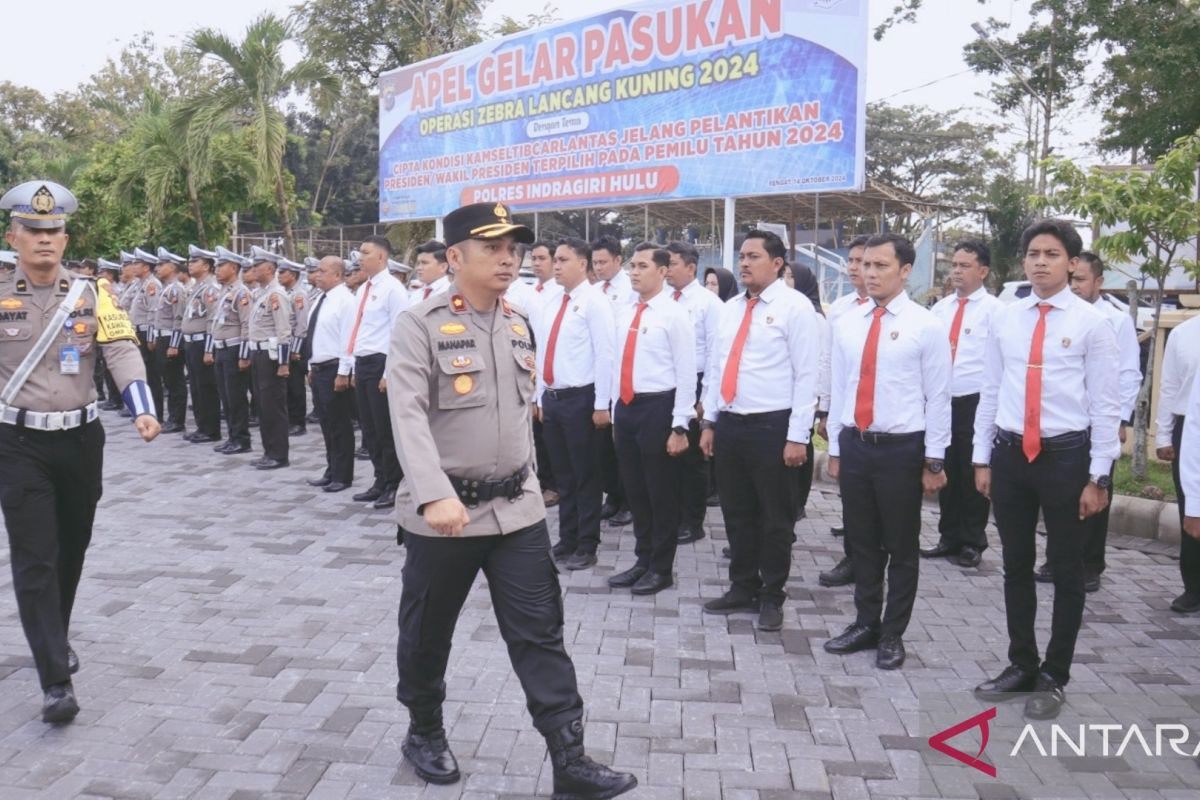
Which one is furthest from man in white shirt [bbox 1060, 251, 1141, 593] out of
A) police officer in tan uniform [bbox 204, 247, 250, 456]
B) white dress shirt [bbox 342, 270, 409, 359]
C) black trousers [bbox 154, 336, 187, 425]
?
black trousers [bbox 154, 336, 187, 425]

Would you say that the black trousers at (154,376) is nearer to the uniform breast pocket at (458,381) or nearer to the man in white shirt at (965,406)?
the man in white shirt at (965,406)

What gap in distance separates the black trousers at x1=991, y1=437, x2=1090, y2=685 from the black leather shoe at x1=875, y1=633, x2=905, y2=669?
0.52 metres

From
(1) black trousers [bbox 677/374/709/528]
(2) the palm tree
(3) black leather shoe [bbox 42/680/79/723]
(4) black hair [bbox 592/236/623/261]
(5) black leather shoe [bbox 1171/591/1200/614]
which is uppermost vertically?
(2) the palm tree

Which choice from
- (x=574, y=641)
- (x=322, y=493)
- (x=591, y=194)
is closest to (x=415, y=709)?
(x=574, y=641)

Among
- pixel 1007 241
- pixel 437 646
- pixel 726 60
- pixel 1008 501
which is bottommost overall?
pixel 437 646

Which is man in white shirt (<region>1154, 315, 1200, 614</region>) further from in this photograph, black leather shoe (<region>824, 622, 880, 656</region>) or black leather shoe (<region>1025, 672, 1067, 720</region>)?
black leather shoe (<region>824, 622, 880, 656</region>)

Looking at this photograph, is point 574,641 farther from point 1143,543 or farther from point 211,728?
point 1143,543

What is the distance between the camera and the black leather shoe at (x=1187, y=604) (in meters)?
5.32

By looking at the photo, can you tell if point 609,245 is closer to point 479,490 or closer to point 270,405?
point 479,490

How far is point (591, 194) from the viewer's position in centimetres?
1312

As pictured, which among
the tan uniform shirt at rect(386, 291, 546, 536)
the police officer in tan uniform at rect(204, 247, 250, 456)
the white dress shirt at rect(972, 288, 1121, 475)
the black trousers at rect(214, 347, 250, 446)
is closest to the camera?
the tan uniform shirt at rect(386, 291, 546, 536)

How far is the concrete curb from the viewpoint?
6.68 metres

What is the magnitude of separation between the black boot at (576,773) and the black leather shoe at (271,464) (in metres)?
6.74

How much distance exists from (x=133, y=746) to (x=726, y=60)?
9729 mm
